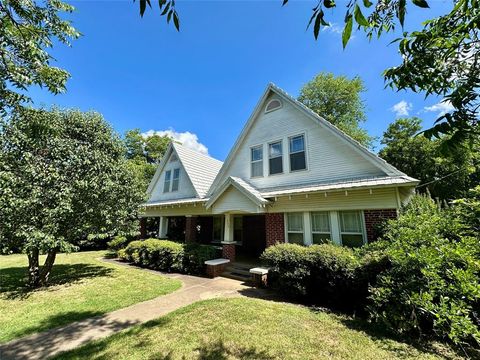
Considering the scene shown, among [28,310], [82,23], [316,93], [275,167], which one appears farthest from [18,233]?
[316,93]

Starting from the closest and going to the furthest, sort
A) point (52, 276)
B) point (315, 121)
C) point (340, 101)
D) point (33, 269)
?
point (33, 269)
point (315, 121)
point (52, 276)
point (340, 101)

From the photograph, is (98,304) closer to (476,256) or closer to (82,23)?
(82,23)

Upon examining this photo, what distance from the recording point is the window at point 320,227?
9.57m

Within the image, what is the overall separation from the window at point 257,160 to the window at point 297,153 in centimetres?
178

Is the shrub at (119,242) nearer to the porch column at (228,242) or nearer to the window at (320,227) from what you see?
the porch column at (228,242)

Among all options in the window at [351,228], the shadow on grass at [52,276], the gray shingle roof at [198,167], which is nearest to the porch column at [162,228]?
the gray shingle roof at [198,167]

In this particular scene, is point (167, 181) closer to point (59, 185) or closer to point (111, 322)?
point (59, 185)

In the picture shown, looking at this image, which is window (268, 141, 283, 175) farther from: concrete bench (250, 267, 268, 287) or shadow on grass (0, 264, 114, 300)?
shadow on grass (0, 264, 114, 300)

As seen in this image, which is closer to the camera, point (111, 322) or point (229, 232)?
point (111, 322)

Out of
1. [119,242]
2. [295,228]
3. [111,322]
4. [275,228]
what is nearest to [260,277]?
[275,228]

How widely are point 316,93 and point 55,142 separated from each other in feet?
87.9

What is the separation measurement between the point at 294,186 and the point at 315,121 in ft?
10.3

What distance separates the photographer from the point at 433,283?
4.50 metres

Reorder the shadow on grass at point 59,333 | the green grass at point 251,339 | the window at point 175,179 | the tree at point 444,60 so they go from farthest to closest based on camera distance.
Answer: the window at point 175,179 → the shadow on grass at point 59,333 → the green grass at point 251,339 → the tree at point 444,60
